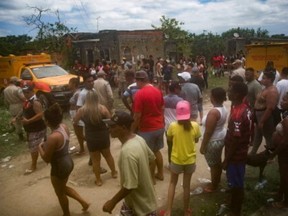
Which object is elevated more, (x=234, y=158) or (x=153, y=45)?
(x=153, y=45)

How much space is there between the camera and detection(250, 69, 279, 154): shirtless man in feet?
17.5

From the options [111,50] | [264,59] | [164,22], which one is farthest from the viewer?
[164,22]

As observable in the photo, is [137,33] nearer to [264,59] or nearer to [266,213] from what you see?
[264,59]

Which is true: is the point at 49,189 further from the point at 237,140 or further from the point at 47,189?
the point at 237,140

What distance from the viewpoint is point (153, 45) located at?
27.5 metres

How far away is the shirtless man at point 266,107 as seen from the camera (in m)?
5.34

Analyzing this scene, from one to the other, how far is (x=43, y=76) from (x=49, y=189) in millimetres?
8252

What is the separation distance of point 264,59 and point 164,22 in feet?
63.3

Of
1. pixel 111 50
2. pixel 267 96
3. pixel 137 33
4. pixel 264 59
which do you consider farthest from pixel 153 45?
pixel 267 96

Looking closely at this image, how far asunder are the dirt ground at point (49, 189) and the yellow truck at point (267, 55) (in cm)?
795

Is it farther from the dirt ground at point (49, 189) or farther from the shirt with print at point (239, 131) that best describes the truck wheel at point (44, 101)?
the shirt with print at point (239, 131)

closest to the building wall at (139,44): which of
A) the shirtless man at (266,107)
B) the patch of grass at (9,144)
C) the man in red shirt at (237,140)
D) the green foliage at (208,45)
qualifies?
the green foliage at (208,45)

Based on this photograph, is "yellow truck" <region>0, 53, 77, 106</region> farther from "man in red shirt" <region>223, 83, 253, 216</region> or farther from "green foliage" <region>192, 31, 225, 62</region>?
"green foliage" <region>192, 31, 225, 62</region>

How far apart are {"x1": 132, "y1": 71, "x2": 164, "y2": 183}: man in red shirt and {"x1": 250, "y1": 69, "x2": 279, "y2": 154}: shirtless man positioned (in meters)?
1.90
